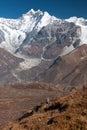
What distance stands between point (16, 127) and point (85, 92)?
5.68m

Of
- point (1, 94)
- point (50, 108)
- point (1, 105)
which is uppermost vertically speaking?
point (1, 94)

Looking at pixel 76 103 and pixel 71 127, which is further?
pixel 76 103

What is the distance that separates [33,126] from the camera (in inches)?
929

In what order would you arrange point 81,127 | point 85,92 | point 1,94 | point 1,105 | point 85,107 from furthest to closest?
point 1,94
point 1,105
point 85,92
point 85,107
point 81,127

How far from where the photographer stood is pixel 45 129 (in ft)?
73.0

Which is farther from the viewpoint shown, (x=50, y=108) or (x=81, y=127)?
(x=50, y=108)

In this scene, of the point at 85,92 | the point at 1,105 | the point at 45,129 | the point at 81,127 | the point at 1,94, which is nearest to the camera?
the point at 81,127

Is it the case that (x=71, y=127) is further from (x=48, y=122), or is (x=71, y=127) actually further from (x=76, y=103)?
(x=76, y=103)

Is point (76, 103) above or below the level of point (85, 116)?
above

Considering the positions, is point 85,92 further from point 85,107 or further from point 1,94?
point 1,94

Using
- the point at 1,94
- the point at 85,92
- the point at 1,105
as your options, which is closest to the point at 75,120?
the point at 85,92

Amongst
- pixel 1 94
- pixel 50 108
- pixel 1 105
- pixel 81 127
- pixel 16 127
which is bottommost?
pixel 81 127

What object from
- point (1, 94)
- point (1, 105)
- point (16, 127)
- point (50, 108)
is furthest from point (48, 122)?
point (1, 94)

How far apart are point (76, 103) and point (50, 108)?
3.65 m
